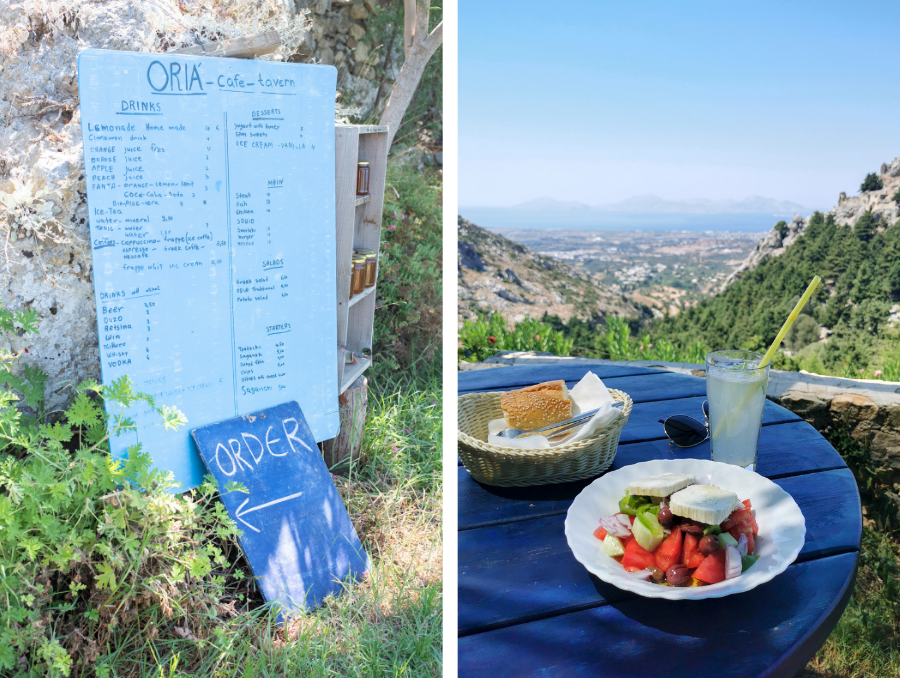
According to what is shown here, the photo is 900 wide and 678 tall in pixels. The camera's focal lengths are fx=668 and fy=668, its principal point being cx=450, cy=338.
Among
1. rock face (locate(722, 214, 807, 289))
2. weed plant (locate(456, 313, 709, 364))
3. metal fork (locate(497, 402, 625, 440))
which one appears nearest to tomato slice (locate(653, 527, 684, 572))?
metal fork (locate(497, 402, 625, 440))

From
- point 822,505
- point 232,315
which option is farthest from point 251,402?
point 822,505

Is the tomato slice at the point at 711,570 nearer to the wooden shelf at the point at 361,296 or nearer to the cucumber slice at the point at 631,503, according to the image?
the cucumber slice at the point at 631,503

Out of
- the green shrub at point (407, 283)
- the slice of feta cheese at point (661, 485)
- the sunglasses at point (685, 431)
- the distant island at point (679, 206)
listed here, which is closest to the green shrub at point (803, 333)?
the distant island at point (679, 206)

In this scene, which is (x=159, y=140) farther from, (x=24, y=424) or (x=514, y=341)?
(x=514, y=341)

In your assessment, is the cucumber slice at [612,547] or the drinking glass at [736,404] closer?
the cucumber slice at [612,547]

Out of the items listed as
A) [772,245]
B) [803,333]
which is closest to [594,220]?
[772,245]

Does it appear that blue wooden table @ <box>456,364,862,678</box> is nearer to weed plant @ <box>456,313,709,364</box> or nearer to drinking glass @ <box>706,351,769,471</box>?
drinking glass @ <box>706,351,769,471</box>

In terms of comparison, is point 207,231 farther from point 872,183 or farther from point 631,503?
point 872,183
